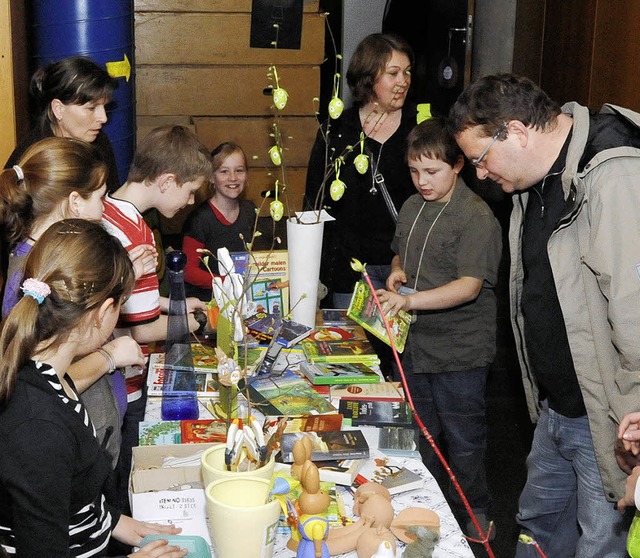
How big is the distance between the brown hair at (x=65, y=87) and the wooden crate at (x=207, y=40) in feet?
7.79

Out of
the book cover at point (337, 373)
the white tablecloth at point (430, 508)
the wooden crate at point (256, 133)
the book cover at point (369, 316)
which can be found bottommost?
the white tablecloth at point (430, 508)

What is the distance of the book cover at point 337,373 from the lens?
99.3 inches

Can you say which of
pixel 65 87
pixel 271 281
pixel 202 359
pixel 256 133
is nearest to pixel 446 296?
pixel 271 281

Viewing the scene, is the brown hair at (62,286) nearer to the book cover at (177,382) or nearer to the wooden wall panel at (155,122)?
the book cover at (177,382)

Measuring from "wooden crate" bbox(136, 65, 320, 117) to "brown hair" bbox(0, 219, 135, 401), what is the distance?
4003 millimetres

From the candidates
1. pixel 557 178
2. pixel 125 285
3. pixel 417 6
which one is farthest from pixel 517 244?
pixel 417 6

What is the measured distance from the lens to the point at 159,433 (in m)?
2.19

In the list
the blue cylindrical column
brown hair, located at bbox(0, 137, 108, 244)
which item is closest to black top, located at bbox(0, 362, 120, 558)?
brown hair, located at bbox(0, 137, 108, 244)

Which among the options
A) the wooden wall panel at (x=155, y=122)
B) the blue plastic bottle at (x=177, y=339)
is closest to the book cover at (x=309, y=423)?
the blue plastic bottle at (x=177, y=339)

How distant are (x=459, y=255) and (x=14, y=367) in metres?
1.77

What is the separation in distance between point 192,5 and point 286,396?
148 inches

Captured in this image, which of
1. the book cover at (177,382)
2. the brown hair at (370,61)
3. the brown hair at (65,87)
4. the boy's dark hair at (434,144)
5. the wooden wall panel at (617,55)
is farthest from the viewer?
the wooden wall panel at (617,55)

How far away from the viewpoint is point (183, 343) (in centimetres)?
255

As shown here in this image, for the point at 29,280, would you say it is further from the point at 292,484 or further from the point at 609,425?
the point at 609,425
